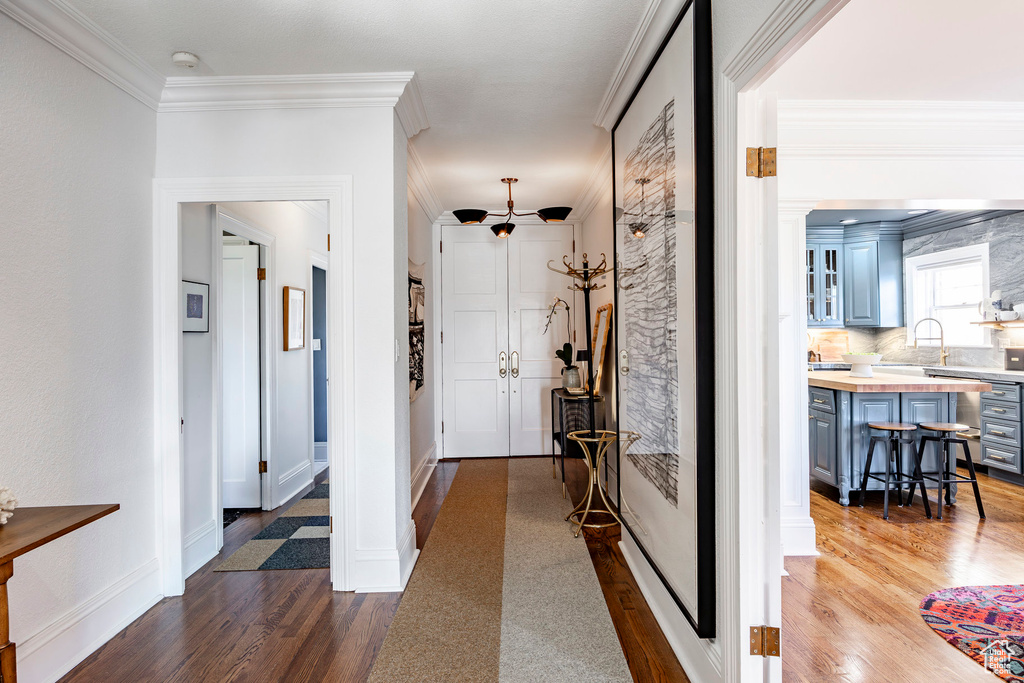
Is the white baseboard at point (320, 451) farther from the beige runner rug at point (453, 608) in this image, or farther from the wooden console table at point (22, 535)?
the wooden console table at point (22, 535)

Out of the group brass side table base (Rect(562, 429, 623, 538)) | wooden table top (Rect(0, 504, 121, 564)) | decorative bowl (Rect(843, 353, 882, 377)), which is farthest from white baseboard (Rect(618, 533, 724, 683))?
decorative bowl (Rect(843, 353, 882, 377))

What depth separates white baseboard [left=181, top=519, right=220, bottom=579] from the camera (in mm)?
3018

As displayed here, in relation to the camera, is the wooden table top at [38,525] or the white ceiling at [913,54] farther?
the white ceiling at [913,54]

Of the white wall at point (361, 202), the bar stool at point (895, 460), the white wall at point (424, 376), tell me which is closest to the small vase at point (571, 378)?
the white wall at point (424, 376)

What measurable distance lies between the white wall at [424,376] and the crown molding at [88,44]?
6.53ft

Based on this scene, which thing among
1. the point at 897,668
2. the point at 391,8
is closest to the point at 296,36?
the point at 391,8

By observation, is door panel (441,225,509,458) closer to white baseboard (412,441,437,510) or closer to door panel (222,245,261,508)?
white baseboard (412,441,437,510)

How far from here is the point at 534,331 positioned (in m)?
6.07

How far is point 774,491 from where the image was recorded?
5.63ft

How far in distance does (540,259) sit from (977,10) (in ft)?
13.8

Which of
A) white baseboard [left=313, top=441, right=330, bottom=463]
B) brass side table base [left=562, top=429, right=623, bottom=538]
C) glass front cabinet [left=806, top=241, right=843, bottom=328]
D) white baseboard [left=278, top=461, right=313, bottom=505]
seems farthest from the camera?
glass front cabinet [left=806, top=241, right=843, bottom=328]

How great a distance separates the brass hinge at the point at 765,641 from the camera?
66.7 inches

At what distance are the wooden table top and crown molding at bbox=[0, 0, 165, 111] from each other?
1749mm

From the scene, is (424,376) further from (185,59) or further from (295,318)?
(185,59)
